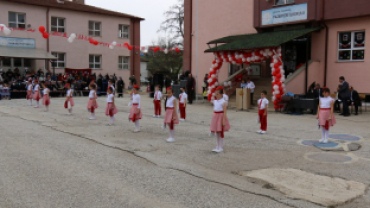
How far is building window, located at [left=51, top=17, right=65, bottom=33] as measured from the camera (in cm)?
3319

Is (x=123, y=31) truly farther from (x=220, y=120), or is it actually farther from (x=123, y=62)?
(x=220, y=120)

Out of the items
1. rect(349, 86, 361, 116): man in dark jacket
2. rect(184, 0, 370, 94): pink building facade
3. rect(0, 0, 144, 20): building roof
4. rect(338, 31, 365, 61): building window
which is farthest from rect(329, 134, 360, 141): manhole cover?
rect(0, 0, 144, 20): building roof

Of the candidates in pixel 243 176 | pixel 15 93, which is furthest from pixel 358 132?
pixel 15 93

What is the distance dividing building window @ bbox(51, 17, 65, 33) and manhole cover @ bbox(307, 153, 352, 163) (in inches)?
1180

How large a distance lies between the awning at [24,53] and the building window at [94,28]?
584cm

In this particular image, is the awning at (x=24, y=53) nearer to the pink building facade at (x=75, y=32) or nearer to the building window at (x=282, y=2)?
the pink building facade at (x=75, y=32)

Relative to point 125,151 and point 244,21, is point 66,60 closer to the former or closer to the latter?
point 244,21

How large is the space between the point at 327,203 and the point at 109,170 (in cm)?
404

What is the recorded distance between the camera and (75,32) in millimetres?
34312

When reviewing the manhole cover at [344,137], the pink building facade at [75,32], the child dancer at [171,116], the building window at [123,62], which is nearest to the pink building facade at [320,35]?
the manhole cover at [344,137]

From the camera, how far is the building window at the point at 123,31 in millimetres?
37809

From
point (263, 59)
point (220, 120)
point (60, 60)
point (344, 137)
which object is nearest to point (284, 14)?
point (263, 59)

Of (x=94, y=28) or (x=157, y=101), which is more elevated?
(x=94, y=28)

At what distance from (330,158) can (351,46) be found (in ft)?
41.2
